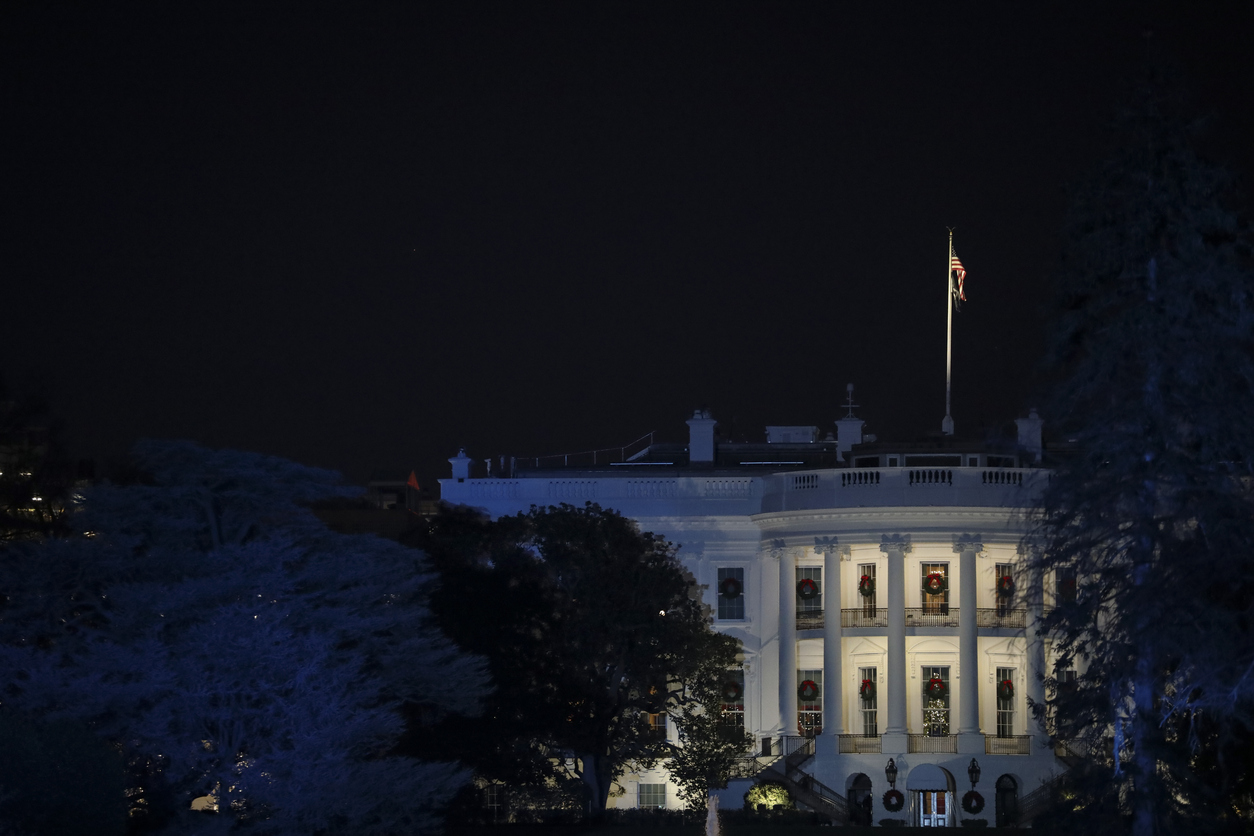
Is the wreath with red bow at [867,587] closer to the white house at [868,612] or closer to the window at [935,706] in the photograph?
the white house at [868,612]

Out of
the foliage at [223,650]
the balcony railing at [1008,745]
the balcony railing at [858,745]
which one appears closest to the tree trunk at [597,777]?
the balcony railing at [858,745]

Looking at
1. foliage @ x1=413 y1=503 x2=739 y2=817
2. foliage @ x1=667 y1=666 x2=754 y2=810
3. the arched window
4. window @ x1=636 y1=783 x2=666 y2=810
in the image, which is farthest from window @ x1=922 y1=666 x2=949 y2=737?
window @ x1=636 y1=783 x2=666 y2=810

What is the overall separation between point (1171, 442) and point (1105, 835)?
7022 mm

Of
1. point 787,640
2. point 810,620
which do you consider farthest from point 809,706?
point 810,620

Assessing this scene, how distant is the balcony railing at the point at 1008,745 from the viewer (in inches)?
2350

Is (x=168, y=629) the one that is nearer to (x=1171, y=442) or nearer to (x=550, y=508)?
(x=1171, y=442)

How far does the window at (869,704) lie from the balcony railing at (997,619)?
3.82m

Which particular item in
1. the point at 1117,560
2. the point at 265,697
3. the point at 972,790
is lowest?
the point at 972,790

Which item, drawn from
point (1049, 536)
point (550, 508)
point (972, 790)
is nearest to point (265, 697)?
point (1049, 536)

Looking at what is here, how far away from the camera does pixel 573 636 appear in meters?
55.2

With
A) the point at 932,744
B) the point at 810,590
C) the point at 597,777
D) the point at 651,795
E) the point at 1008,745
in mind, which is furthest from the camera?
the point at 810,590

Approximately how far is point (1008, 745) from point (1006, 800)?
5.26 ft

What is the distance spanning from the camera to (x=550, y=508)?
60156 mm

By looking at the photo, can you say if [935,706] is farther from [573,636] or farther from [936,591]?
[573,636]
